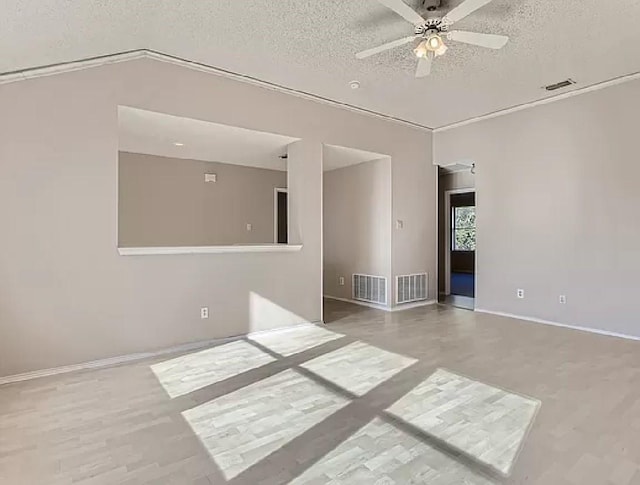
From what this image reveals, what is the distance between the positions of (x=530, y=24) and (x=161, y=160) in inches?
202

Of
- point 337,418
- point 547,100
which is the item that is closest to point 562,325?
point 547,100

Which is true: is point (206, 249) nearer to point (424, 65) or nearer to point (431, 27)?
point (424, 65)

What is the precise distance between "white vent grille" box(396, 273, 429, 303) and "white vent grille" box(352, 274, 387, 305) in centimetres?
23

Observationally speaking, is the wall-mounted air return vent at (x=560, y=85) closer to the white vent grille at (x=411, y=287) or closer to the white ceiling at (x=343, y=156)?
the white ceiling at (x=343, y=156)

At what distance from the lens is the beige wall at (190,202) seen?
5879mm

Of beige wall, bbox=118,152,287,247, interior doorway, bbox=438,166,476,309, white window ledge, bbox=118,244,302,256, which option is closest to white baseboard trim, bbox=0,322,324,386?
white window ledge, bbox=118,244,302,256

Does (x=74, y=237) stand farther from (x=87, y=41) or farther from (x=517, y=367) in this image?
(x=517, y=367)

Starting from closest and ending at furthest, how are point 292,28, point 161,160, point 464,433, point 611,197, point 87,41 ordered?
point 464,433, point 87,41, point 292,28, point 611,197, point 161,160

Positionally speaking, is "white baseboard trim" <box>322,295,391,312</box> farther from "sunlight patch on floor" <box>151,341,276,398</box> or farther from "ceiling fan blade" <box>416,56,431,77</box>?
"ceiling fan blade" <box>416,56,431,77</box>

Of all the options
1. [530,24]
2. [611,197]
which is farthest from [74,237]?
[611,197]

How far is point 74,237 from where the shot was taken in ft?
11.2

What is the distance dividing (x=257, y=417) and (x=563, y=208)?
465 centimetres

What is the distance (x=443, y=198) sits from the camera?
7.45 m

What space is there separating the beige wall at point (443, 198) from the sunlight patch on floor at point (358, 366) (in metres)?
3.88
